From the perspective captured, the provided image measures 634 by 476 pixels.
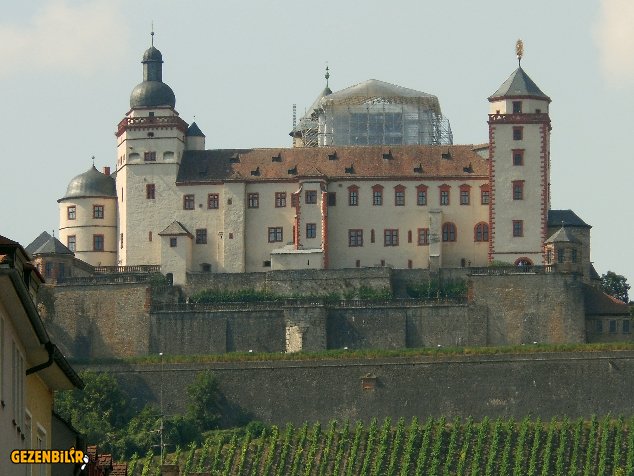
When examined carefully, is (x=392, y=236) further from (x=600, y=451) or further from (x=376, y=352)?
(x=600, y=451)

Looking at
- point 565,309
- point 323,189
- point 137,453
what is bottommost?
point 137,453

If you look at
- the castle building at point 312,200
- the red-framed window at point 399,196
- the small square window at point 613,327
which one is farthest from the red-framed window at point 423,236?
the small square window at point 613,327

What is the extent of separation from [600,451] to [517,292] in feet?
37.4

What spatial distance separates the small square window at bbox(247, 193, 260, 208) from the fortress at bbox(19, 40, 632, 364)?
0.22 feet

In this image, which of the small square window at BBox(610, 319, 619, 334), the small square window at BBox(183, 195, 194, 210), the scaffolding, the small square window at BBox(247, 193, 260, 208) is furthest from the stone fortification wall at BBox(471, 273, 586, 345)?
the scaffolding

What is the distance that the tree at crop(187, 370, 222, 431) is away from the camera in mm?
74438

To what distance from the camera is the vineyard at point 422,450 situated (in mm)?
67938

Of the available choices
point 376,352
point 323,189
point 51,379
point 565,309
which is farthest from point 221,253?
point 51,379

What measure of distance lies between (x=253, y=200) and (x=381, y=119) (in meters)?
12.6

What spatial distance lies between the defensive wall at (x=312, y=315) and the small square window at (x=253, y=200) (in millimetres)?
4892

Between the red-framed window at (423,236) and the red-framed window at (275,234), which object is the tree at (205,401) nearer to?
the red-framed window at (275,234)

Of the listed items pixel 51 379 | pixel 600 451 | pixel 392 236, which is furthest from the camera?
pixel 392 236

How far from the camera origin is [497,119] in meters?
84.0

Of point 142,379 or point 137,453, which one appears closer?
point 137,453
